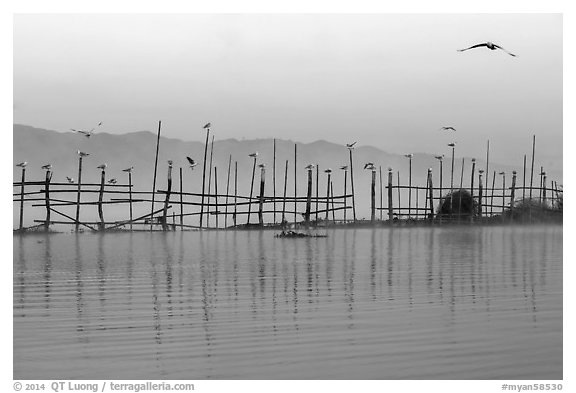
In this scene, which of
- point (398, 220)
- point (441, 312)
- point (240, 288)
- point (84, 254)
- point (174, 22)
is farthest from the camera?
point (398, 220)

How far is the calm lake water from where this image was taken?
735 centimetres

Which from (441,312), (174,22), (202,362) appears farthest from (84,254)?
(202,362)

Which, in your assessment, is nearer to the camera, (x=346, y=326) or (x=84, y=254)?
(x=346, y=326)

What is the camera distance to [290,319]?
9.45 metres

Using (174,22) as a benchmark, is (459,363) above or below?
below

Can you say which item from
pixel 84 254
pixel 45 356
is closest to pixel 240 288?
pixel 45 356

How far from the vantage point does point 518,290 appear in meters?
11.9

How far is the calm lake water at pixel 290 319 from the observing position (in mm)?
7348
